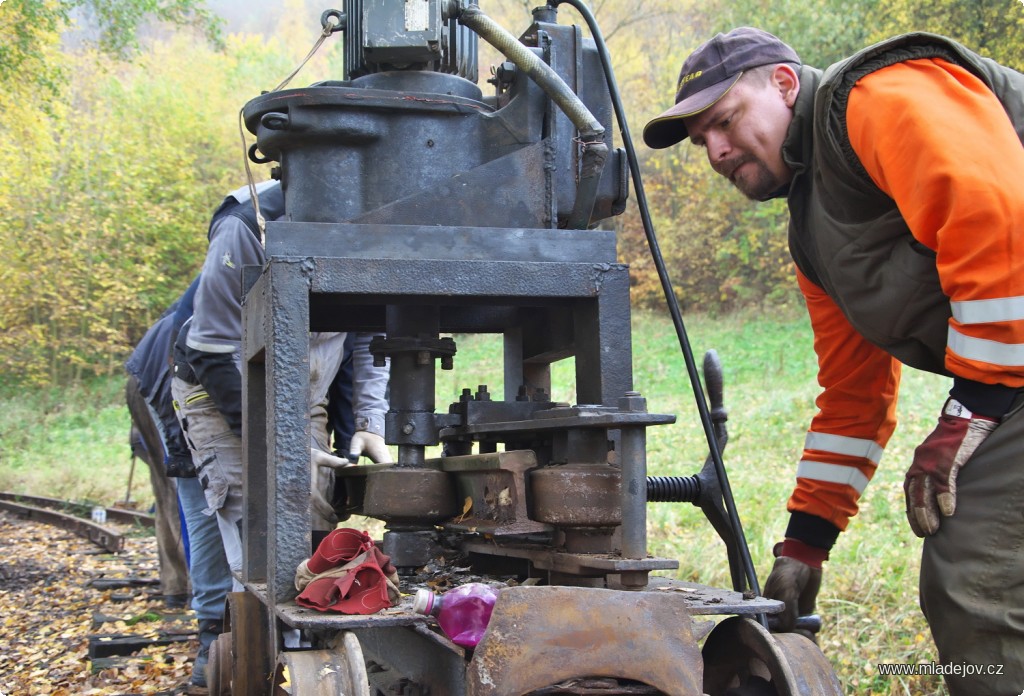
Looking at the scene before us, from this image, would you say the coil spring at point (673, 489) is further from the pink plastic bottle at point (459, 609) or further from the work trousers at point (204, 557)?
the work trousers at point (204, 557)

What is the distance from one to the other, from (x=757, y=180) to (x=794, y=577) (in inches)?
46.9

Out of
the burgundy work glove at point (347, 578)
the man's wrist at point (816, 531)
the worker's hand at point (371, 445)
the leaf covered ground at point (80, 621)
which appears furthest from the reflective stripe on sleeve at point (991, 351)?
the leaf covered ground at point (80, 621)

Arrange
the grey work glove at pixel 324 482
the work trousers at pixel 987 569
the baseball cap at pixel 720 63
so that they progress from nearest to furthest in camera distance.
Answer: the work trousers at pixel 987 569 < the baseball cap at pixel 720 63 < the grey work glove at pixel 324 482

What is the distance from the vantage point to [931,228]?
2.17 m

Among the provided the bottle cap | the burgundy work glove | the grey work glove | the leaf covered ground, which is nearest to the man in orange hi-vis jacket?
the bottle cap

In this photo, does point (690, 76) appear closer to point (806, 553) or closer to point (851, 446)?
point (851, 446)

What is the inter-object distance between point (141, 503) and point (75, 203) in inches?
464

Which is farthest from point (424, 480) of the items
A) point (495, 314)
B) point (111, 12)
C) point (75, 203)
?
point (75, 203)

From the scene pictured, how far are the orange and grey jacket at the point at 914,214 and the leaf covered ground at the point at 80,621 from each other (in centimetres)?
354

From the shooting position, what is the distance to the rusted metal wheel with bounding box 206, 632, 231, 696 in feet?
10.1

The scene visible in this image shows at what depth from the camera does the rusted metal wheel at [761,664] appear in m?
2.25

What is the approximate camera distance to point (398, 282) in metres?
2.74

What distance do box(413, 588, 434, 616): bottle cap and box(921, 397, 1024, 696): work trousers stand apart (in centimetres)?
118

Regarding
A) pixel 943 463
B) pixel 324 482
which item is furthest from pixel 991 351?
pixel 324 482
